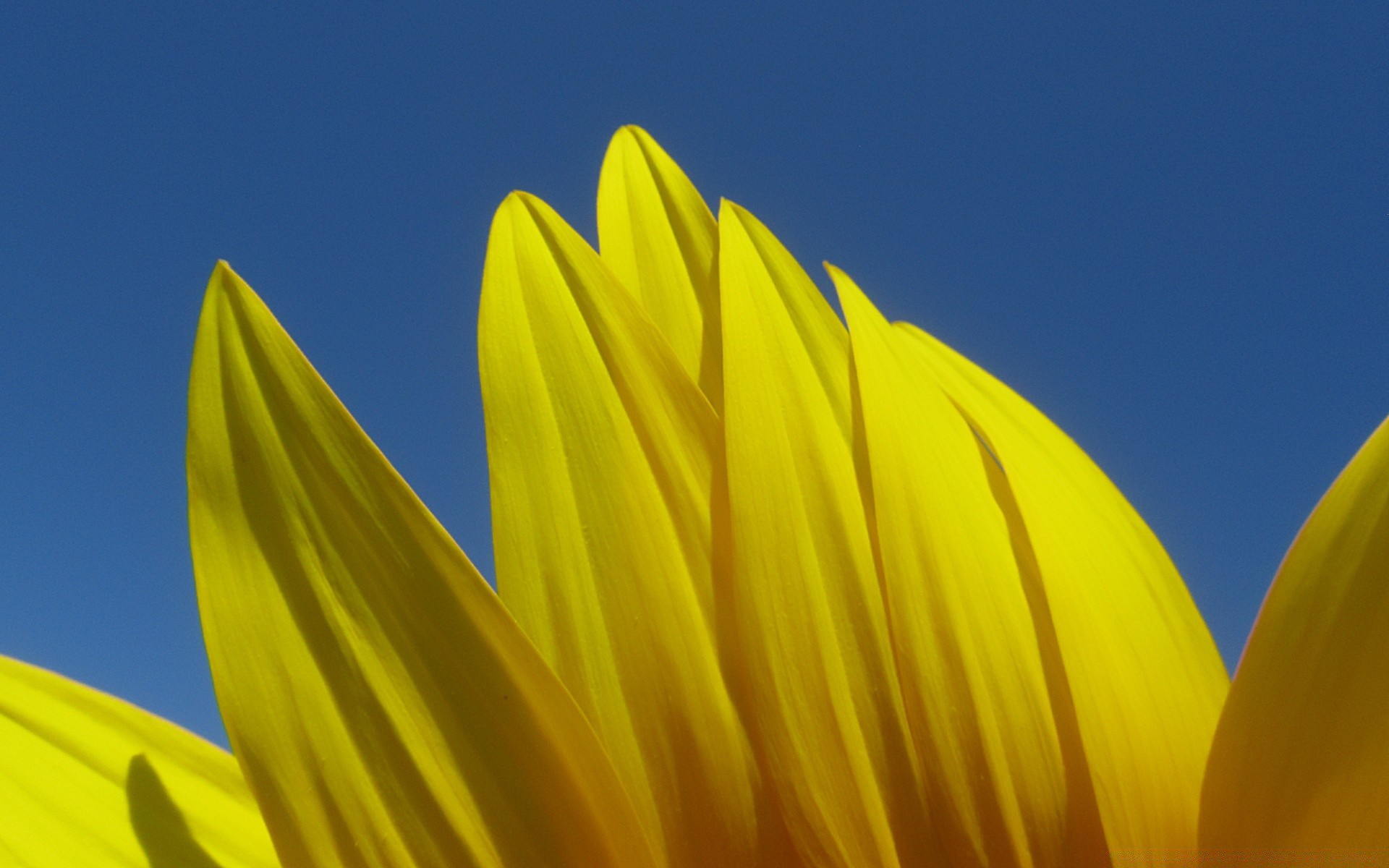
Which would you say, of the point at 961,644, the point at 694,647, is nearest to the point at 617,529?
the point at 694,647

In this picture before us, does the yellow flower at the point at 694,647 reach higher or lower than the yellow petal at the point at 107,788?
higher

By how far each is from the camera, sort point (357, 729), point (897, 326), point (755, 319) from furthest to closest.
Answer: point (897, 326) → point (755, 319) → point (357, 729)

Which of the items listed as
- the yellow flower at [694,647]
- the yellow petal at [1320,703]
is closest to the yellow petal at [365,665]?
the yellow flower at [694,647]

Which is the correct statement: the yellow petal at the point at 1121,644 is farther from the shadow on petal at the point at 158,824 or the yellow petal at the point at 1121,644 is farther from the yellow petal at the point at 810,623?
the shadow on petal at the point at 158,824

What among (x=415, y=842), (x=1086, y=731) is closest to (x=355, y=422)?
(x=415, y=842)

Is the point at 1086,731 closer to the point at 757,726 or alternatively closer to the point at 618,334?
the point at 757,726

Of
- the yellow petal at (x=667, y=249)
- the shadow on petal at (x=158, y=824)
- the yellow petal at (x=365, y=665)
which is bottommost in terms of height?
the shadow on petal at (x=158, y=824)

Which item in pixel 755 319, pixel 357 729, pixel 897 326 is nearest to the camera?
pixel 357 729
